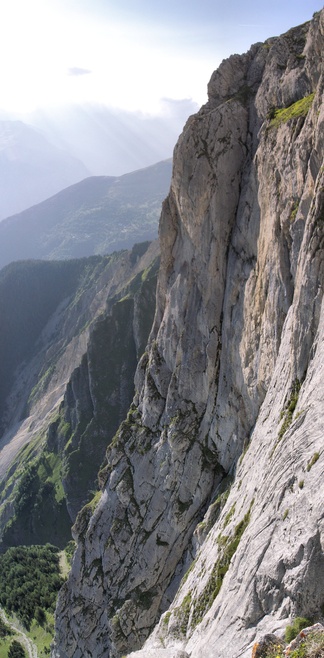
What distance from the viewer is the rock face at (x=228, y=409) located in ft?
72.6

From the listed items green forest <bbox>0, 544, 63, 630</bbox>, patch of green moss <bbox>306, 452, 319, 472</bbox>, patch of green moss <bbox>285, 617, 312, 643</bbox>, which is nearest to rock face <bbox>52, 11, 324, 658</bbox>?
patch of green moss <bbox>306, 452, 319, 472</bbox>

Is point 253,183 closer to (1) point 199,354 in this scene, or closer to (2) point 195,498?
(1) point 199,354

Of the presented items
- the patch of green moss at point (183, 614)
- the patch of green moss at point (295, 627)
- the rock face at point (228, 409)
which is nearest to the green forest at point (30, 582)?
the rock face at point (228, 409)

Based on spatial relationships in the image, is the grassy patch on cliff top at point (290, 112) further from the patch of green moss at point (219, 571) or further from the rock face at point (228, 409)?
the patch of green moss at point (219, 571)

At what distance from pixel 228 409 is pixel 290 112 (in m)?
26.3

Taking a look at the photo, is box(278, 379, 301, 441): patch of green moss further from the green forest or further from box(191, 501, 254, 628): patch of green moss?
the green forest

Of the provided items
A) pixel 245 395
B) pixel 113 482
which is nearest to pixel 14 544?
pixel 113 482

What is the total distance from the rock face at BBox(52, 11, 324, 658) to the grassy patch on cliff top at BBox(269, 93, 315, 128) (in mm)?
241

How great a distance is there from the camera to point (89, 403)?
7466 inches

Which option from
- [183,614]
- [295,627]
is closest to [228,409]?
[183,614]

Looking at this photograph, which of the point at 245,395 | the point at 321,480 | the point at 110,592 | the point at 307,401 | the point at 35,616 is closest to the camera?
the point at 321,480

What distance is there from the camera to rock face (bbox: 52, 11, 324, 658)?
72.6 ft

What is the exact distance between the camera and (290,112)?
37.5 m

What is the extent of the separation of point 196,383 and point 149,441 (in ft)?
41.3
